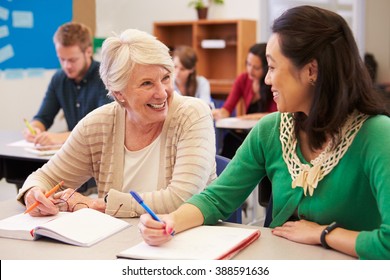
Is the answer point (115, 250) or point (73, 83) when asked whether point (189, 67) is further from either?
point (115, 250)

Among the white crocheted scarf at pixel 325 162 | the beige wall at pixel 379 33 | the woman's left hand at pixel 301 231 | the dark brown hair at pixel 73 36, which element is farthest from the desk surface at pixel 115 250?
the beige wall at pixel 379 33

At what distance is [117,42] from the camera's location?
192 cm

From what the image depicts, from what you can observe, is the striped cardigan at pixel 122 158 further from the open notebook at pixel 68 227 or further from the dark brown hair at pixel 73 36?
the dark brown hair at pixel 73 36

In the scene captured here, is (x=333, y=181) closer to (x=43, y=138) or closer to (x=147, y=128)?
(x=147, y=128)

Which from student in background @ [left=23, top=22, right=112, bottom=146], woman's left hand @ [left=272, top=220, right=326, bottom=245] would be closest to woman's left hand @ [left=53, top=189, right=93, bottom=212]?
woman's left hand @ [left=272, top=220, right=326, bottom=245]

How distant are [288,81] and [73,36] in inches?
91.0

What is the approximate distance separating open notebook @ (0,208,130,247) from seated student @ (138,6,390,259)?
175 millimetres

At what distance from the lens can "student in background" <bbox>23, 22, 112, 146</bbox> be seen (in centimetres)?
355

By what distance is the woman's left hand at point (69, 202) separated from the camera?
181 cm

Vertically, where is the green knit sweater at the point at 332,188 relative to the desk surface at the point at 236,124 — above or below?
above

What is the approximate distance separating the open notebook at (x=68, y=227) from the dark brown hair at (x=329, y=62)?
62 centimetres

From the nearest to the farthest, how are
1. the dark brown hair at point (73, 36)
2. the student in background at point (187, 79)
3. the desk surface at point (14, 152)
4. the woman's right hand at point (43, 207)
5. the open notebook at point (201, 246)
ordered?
the open notebook at point (201, 246) < the woman's right hand at point (43, 207) < the desk surface at point (14, 152) < the dark brown hair at point (73, 36) < the student in background at point (187, 79)

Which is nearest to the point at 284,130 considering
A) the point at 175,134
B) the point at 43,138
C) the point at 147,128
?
the point at 175,134
